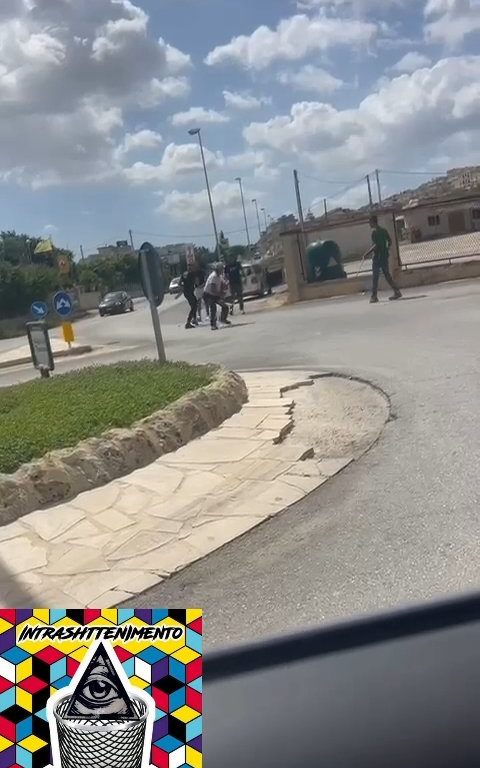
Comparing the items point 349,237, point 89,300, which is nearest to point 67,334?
point 349,237

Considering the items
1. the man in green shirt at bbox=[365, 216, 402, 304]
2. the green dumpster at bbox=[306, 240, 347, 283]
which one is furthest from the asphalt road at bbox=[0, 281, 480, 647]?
the green dumpster at bbox=[306, 240, 347, 283]

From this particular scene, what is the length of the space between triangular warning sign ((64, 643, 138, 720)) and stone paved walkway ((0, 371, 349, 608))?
3.09 meters

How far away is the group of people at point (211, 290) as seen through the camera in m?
17.9

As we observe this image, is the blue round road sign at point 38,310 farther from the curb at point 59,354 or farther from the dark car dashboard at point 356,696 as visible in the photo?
the dark car dashboard at point 356,696

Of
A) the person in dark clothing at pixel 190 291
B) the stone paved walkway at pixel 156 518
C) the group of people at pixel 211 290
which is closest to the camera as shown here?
the stone paved walkway at pixel 156 518

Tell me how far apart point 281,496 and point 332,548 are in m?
1.07

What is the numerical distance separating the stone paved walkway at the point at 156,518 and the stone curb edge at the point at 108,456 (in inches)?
4.5

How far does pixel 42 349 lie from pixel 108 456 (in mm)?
6196

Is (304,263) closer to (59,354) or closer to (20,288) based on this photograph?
(59,354)

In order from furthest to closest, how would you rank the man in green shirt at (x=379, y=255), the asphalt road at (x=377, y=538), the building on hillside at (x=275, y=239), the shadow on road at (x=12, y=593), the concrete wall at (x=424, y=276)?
the building on hillside at (x=275, y=239) → the concrete wall at (x=424, y=276) → the man in green shirt at (x=379, y=255) → the shadow on road at (x=12, y=593) → the asphalt road at (x=377, y=538)

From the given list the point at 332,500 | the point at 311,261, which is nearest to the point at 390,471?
the point at 332,500

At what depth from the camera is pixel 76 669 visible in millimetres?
1250

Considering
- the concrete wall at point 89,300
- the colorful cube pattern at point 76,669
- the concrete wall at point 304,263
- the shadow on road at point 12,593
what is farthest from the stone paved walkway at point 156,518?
the concrete wall at point 89,300

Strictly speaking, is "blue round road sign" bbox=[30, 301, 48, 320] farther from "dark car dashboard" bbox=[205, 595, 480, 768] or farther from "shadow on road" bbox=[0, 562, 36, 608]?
"dark car dashboard" bbox=[205, 595, 480, 768]
